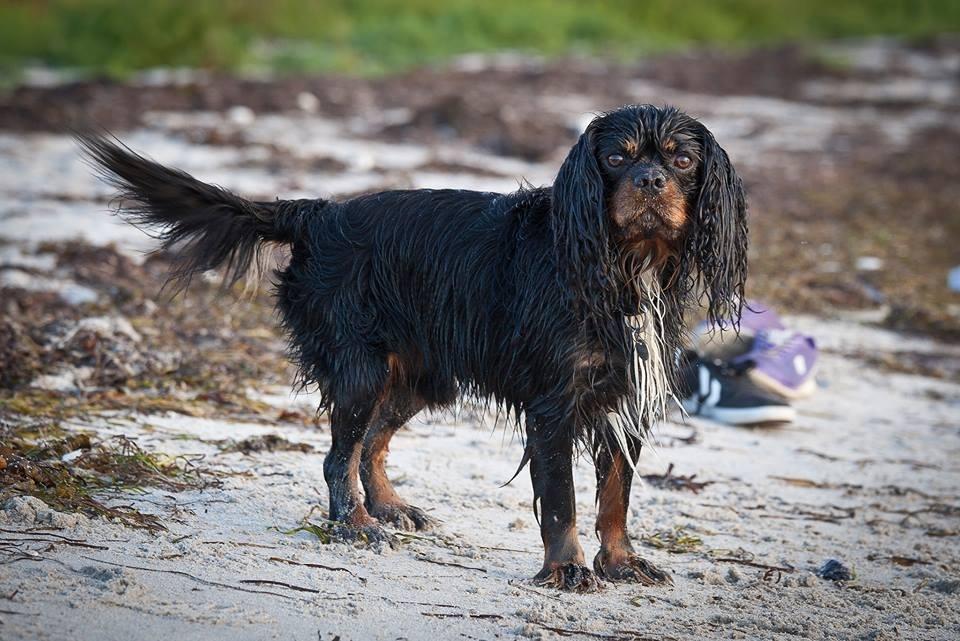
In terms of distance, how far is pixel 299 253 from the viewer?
441cm

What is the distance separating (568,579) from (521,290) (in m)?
0.91

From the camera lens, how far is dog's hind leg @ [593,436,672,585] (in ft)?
13.3

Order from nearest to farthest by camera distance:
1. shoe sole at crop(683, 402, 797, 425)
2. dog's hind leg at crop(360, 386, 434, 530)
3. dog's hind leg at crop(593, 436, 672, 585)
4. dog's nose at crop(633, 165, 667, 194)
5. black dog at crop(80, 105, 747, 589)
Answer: dog's nose at crop(633, 165, 667, 194)
black dog at crop(80, 105, 747, 589)
dog's hind leg at crop(593, 436, 672, 585)
dog's hind leg at crop(360, 386, 434, 530)
shoe sole at crop(683, 402, 797, 425)

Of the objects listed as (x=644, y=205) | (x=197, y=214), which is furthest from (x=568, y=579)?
(x=197, y=214)

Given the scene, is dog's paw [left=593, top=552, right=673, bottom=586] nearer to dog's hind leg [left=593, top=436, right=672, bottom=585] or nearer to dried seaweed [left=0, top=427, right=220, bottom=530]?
dog's hind leg [left=593, top=436, right=672, bottom=585]

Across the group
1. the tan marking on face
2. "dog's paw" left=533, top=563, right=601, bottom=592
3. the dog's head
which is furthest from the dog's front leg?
the tan marking on face

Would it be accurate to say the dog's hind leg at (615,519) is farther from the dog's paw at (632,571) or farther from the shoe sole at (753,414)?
the shoe sole at (753,414)

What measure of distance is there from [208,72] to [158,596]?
43.7ft

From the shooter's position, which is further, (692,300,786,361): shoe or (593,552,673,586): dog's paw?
(692,300,786,361): shoe

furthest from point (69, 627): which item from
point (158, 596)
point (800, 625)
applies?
point (800, 625)

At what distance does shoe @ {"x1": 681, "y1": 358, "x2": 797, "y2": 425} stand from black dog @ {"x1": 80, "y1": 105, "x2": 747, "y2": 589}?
1.75 metres

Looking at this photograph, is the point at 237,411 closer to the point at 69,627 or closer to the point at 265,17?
the point at 69,627

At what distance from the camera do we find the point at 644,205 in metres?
3.76

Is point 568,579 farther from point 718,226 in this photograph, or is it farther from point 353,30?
point 353,30
